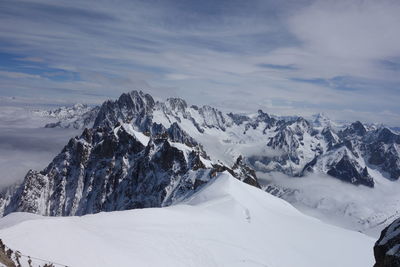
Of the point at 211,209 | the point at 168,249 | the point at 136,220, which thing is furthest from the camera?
the point at 211,209

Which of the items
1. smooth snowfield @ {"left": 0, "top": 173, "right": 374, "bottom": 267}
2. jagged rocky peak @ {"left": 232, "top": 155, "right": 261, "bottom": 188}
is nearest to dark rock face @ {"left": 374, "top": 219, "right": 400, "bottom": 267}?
smooth snowfield @ {"left": 0, "top": 173, "right": 374, "bottom": 267}

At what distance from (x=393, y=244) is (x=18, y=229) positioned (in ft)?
92.0

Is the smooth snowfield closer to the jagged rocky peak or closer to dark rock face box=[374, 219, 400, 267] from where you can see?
dark rock face box=[374, 219, 400, 267]

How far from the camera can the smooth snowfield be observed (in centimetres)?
2694

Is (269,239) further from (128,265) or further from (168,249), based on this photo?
(128,265)

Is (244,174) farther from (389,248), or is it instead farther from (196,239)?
(389,248)

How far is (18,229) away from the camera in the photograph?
90.3 ft

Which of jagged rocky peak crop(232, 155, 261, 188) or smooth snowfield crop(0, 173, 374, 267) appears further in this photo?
jagged rocky peak crop(232, 155, 261, 188)

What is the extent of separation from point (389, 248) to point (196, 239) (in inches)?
1013

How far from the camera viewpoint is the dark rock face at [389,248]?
53.6ft

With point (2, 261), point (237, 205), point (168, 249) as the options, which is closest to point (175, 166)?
point (237, 205)

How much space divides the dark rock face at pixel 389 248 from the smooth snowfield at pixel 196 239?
64.4 ft

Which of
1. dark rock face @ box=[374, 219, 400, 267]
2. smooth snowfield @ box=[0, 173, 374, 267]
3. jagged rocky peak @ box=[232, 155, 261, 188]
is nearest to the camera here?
dark rock face @ box=[374, 219, 400, 267]

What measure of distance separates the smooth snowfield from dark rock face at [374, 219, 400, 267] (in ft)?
64.4
